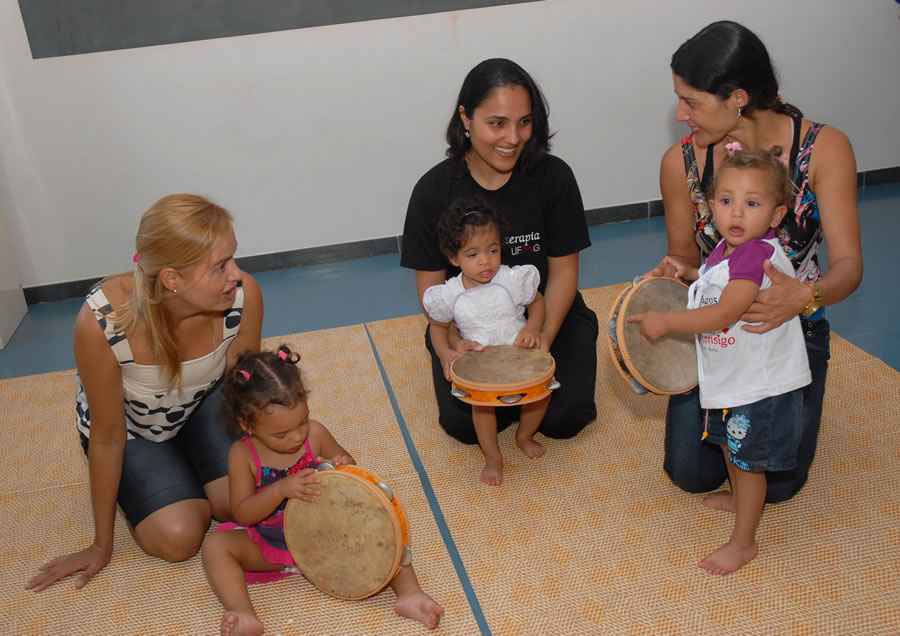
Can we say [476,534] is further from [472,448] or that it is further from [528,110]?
[528,110]

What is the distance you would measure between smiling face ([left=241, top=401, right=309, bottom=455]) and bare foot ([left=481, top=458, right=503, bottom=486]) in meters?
0.70

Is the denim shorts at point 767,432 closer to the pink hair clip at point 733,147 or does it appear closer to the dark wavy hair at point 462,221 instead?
the pink hair clip at point 733,147

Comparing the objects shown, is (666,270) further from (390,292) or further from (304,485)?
(390,292)

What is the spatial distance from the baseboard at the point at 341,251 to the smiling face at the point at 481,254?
7.17ft

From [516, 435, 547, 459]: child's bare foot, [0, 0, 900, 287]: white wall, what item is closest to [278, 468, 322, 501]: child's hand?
[516, 435, 547, 459]: child's bare foot

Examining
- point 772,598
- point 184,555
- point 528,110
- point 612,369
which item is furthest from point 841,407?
point 184,555

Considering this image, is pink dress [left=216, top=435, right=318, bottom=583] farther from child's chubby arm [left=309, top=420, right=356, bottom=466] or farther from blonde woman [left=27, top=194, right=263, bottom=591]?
blonde woman [left=27, top=194, right=263, bottom=591]

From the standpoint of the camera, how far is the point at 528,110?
7.88 ft

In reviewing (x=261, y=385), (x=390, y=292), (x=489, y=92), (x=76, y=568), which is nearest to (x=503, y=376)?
(x=261, y=385)

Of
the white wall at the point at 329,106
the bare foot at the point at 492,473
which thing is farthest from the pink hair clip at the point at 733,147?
the white wall at the point at 329,106

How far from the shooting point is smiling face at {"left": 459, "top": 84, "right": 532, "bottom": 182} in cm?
236

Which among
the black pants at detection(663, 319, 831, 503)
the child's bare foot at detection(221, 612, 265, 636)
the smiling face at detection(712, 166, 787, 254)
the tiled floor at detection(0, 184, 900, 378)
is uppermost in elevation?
the smiling face at detection(712, 166, 787, 254)

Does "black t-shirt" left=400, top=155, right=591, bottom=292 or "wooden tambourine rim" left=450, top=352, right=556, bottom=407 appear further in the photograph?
"black t-shirt" left=400, top=155, right=591, bottom=292

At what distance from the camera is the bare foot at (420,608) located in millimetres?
1970
